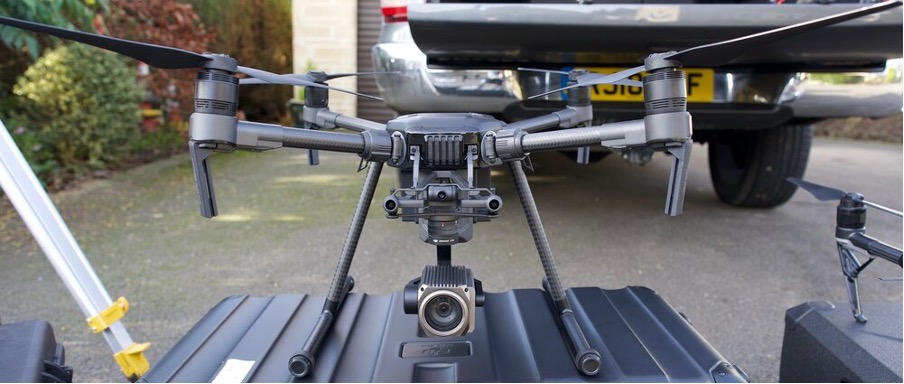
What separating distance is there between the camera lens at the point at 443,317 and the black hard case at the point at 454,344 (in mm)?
155

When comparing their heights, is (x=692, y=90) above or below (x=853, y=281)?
above

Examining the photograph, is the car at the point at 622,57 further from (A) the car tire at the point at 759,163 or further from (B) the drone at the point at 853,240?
(B) the drone at the point at 853,240

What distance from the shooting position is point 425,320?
1004 mm

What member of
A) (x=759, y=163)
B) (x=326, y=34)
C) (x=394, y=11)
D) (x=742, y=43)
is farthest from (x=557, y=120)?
(x=326, y=34)

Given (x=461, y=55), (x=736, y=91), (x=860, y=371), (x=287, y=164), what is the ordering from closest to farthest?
(x=860, y=371) < (x=461, y=55) < (x=736, y=91) < (x=287, y=164)

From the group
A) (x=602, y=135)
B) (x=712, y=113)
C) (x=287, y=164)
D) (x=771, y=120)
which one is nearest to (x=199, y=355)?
(x=602, y=135)

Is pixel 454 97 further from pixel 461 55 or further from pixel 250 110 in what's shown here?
pixel 250 110

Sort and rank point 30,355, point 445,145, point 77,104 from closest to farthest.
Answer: point 445,145 → point 30,355 → point 77,104

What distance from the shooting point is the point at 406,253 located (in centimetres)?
288

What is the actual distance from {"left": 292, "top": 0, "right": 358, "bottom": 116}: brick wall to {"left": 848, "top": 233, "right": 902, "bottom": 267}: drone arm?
761 cm

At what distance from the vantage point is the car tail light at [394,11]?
258cm

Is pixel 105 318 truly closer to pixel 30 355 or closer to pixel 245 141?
pixel 30 355

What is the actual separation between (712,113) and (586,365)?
179 centimetres

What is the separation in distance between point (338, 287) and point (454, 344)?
0.28 meters
